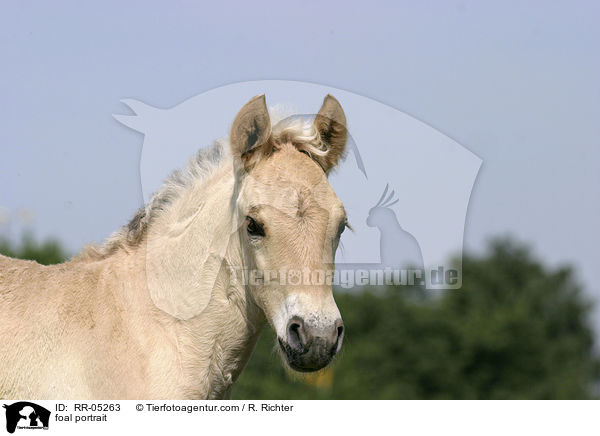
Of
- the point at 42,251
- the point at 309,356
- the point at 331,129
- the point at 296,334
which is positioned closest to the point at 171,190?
the point at 331,129

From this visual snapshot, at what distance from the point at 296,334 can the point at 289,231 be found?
2.15 feet

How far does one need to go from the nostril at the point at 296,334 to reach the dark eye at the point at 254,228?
62 cm

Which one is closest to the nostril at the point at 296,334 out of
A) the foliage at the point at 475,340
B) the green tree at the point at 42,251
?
the green tree at the point at 42,251

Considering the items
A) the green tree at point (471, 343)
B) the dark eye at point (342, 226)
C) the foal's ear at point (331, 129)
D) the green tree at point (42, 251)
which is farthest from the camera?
the green tree at point (471, 343)

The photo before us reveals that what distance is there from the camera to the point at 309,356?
4.89 meters

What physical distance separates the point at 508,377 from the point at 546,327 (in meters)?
10.4

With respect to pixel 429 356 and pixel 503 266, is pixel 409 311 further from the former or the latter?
pixel 503 266

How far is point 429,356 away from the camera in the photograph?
74.2 metres

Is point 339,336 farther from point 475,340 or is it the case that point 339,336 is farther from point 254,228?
point 475,340

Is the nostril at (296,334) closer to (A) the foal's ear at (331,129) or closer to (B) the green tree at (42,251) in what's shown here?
(A) the foal's ear at (331,129)

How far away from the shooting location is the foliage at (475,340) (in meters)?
72.1
